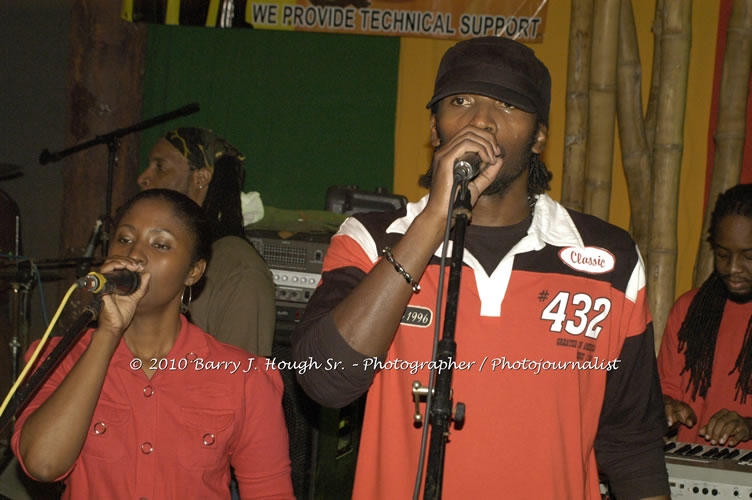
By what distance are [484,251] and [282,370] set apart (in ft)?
5.89

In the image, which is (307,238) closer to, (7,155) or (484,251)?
(484,251)

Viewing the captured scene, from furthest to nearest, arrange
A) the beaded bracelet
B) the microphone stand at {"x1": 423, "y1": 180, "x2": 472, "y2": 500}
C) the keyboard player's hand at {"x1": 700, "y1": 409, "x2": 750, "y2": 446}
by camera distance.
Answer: the keyboard player's hand at {"x1": 700, "y1": 409, "x2": 750, "y2": 446}
the beaded bracelet
the microphone stand at {"x1": 423, "y1": 180, "x2": 472, "y2": 500}

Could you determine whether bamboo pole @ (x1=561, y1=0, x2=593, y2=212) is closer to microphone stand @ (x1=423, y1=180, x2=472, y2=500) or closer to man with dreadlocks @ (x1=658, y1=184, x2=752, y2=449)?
man with dreadlocks @ (x1=658, y1=184, x2=752, y2=449)

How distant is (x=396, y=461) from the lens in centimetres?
182

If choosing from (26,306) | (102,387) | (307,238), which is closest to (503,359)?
(102,387)

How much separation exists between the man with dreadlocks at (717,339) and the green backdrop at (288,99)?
275 cm

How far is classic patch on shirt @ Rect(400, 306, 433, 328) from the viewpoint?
184 centimetres

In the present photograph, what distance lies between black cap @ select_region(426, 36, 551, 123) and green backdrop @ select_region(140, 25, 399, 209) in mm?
3898

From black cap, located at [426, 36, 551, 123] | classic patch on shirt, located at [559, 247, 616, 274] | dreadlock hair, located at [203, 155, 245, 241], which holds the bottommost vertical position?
Result: classic patch on shirt, located at [559, 247, 616, 274]

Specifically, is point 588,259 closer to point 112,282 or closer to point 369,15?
point 112,282

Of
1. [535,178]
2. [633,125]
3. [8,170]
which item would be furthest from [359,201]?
[8,170]

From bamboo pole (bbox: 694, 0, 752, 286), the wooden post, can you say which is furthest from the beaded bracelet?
the wooden post

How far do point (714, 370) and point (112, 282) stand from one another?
265 cm

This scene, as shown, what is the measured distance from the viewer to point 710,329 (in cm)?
345
